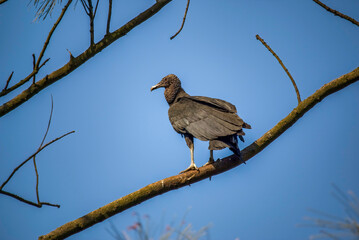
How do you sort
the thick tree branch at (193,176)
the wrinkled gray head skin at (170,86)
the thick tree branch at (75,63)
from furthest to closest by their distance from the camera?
the wrinkled gray head skin at (170,86), the thick tree branch at (193,176), the thick tree branch at (75,63)

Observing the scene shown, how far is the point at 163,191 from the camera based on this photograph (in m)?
3.02

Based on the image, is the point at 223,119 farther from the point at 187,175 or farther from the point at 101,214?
the point at 101,214

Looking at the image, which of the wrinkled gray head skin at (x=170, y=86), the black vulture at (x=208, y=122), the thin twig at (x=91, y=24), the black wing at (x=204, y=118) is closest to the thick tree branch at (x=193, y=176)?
the black vulture at (x=208, y=122)

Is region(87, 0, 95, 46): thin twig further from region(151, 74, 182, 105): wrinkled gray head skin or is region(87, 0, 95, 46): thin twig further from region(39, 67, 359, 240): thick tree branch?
region(151, 74, 182, 105): wrinkled gray head skin

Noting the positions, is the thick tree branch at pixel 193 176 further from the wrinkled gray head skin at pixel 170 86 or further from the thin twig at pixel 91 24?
the wrinkled gray head skin at pixel 170 86

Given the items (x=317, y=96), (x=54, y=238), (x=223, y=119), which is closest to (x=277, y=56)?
(x=317, y=96)

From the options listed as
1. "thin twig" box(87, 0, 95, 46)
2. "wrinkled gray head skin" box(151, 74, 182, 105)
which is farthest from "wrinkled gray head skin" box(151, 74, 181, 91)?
"thin twig" box(87, 0, 95, 46)

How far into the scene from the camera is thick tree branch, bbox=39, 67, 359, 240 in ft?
9.04

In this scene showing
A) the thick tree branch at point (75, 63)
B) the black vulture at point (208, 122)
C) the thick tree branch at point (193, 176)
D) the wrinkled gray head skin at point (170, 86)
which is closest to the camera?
the thick tree branch at point (75, 63)

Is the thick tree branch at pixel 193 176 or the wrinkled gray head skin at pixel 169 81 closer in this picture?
the thick tree branch at pixel 193 176

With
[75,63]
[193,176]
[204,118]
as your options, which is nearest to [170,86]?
[204,118]

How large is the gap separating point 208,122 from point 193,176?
788 millimetres

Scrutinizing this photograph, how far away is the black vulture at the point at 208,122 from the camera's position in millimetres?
3488

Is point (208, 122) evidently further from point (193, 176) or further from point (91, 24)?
point (91, 24)
